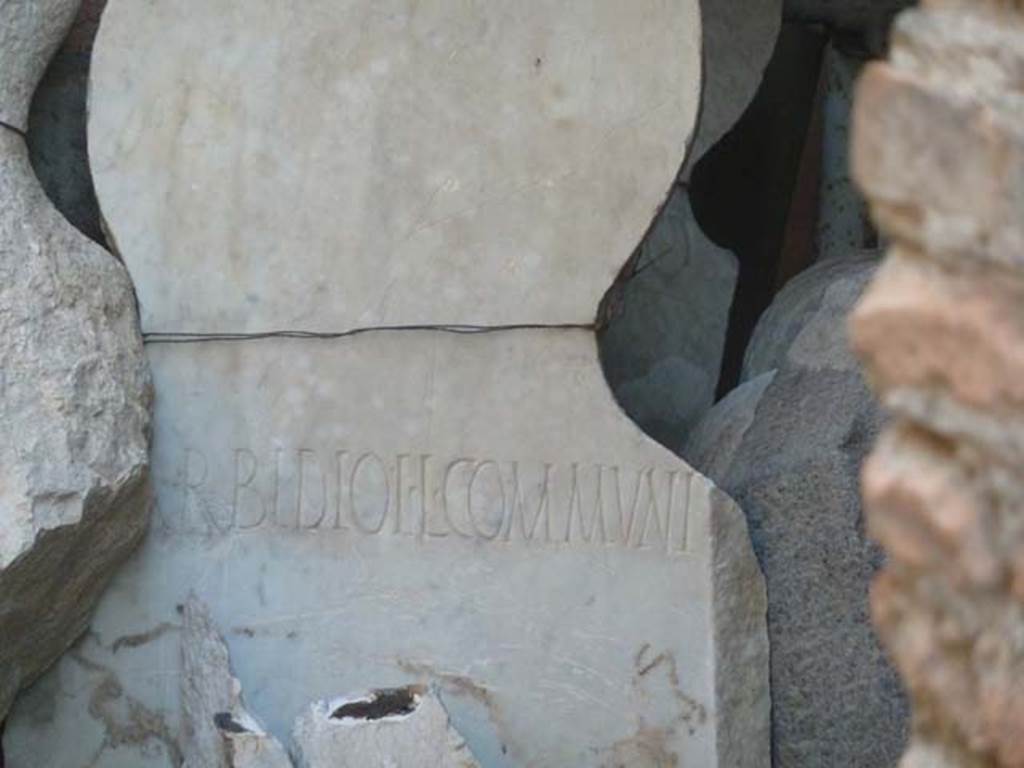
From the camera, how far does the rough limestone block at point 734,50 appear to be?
15.1 feet

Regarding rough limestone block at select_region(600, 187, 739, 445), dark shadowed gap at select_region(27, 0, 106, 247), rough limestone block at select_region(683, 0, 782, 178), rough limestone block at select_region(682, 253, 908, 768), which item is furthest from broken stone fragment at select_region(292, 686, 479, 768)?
rough limestone block at select_region(683, 0, 782, 178)

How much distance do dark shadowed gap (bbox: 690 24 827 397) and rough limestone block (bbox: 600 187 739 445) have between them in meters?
0.31

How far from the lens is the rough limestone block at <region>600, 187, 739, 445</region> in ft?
14.5

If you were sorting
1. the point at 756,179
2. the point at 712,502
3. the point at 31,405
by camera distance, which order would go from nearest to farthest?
Answer: the point at 31,405
the point at 712,502
the point at 756,179

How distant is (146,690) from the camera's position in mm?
3586

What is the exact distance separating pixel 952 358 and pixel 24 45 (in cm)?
237

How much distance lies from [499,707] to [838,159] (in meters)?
1.92

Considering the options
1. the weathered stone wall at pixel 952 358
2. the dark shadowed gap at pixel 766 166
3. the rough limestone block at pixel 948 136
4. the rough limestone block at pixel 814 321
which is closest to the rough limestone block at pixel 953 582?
the weathered stone wall at pixel 952 358

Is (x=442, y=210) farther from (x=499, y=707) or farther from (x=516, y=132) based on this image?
(x=499, y=707)

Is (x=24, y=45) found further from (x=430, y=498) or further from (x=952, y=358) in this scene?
(x=952, y=358)

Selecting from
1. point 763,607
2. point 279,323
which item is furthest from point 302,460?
point 763,607

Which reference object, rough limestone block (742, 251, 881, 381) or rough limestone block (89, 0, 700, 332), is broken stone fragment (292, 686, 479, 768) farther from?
rough limestone block (742, 251, 881, 381)

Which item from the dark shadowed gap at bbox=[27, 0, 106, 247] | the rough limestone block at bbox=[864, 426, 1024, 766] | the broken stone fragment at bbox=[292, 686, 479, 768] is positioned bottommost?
the broken stone fragment at bbox=[292, 686, 479, 768]

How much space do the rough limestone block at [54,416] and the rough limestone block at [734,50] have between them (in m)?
1.49
